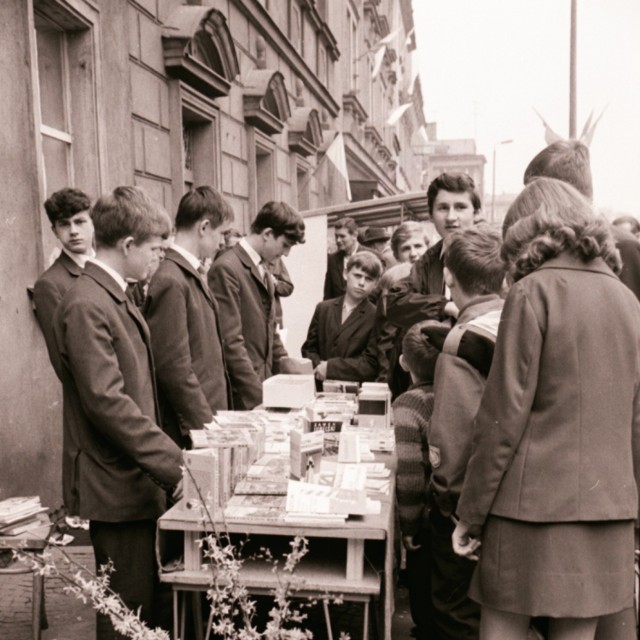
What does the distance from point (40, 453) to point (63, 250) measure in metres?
1.40

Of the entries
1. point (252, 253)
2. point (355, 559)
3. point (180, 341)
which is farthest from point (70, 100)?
point (355, 559)

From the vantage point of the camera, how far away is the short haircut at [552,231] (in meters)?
2.32

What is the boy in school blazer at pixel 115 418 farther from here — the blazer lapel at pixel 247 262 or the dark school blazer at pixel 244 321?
the blazer lapel at pixel 247 262

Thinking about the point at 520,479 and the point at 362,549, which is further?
the point at 362,549

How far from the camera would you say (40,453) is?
17.2ft

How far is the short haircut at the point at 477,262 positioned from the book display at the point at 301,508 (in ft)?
2.59

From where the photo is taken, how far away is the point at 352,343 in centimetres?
543

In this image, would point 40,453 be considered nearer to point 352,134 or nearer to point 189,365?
point 189,365

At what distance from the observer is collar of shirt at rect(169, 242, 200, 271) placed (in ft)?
11.9

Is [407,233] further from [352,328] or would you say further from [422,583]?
[422,583]

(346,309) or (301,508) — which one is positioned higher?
(346,309)

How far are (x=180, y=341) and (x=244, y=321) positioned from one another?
1278 mm

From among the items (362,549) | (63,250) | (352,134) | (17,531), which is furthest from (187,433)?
(352,134)

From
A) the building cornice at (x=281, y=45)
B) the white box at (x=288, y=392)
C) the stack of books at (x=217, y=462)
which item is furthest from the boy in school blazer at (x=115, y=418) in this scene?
the building cornice at (x=281, y=45)
